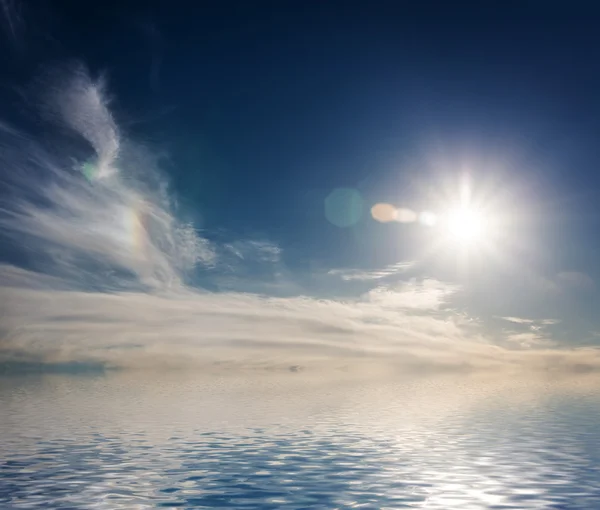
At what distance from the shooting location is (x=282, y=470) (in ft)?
144

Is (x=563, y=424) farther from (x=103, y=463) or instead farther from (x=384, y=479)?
(x=103, y=463)

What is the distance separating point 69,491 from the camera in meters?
37.0

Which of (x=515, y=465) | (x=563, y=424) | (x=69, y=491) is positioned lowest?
(x=69, y=491)

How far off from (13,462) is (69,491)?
1417 cm

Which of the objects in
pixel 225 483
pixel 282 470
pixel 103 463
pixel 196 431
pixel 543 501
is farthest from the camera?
pixel 196 431

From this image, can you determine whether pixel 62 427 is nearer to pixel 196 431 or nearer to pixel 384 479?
pixel 196 431

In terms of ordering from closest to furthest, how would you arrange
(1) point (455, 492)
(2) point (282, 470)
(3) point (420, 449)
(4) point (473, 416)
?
(1) point (455, 492) < (2) point (282, 470) < (3) point (420, 449) < (4) point (473, 416)

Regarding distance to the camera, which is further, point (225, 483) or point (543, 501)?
point (225, 483)

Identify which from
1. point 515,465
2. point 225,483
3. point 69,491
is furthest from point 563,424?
point 69,491

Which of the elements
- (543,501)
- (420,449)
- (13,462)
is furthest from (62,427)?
(543,501)

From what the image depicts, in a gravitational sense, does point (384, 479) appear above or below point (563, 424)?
below

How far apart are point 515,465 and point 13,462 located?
3966 centimetres

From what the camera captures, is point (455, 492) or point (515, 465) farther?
point (515, 465)

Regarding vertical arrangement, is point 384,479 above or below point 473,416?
below
